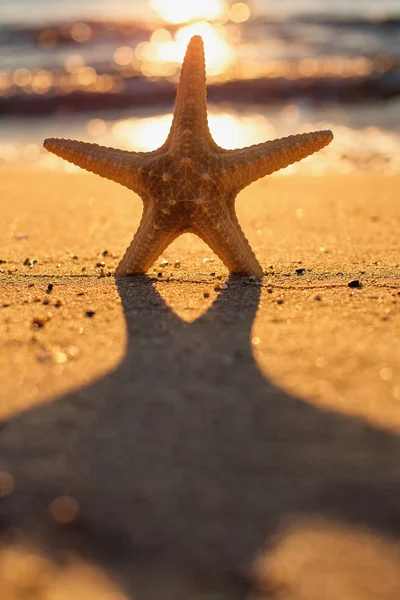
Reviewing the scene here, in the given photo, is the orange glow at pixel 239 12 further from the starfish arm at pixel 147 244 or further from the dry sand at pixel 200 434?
the dry sand at pixel 200 434

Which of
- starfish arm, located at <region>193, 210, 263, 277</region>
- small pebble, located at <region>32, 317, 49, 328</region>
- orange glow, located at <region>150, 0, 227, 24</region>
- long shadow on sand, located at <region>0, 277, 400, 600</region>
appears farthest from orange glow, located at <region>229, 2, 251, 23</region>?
long shadow on sand, located at <region>0, 277, 400, 600</region>

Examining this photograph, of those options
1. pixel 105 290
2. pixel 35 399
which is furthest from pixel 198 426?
pixel 105 290

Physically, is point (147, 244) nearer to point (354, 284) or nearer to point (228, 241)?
point (228, 241)

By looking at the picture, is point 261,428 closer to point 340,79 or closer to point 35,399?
point 35,399

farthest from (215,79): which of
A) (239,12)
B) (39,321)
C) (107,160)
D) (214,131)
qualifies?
(239,12)

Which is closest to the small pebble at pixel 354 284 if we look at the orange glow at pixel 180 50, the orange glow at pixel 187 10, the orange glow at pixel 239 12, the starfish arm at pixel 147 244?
the starfish arm at pixel 147 244

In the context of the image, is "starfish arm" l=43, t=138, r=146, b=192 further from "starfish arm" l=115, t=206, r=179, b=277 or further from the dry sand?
the dry sand

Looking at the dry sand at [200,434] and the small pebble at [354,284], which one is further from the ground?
the small pebble at [354,284]
